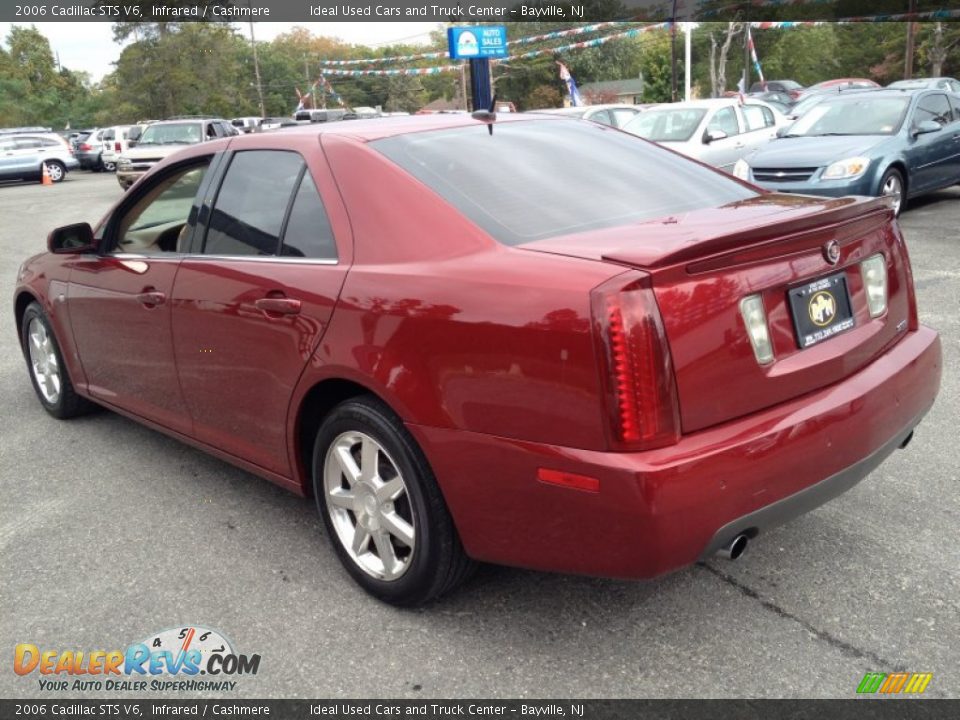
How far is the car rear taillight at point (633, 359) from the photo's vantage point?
2.33m

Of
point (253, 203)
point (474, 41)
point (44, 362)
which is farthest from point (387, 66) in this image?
point (253, 203)

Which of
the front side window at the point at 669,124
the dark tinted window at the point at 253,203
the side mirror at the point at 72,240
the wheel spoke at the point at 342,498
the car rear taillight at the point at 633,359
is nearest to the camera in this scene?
the car rear taillight at the point at 633,359

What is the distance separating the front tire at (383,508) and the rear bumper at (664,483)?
0.11 m

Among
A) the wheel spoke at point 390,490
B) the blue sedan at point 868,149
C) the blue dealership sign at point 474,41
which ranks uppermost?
the blue dealership sign at point 474,41

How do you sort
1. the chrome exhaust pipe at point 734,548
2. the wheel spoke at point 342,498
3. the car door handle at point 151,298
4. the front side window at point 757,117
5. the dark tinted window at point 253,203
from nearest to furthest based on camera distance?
the chrome exhaust pipe at point 734,548 < the wheel spoke at point 342,498 < the dark tinted window at point 253,203 < the car door handle at point 151,298 < the front side window at point 757,117

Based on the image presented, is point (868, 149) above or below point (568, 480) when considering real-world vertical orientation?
above

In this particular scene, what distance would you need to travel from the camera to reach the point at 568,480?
7.91 ft

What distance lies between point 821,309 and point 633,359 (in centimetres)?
76

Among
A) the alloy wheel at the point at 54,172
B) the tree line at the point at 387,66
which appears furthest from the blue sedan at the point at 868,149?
the tree line at the point at 387,66

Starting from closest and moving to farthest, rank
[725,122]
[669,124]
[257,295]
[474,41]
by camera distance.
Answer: [257,295]
[725,122]
[669,124]
[474,41]

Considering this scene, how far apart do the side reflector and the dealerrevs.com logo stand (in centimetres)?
111

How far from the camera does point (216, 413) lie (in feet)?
12.2

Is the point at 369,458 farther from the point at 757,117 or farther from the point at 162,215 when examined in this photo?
the point at 757,117

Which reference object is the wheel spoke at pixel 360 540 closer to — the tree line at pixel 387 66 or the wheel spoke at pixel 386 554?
the wheel spoke at pixel 386 554
